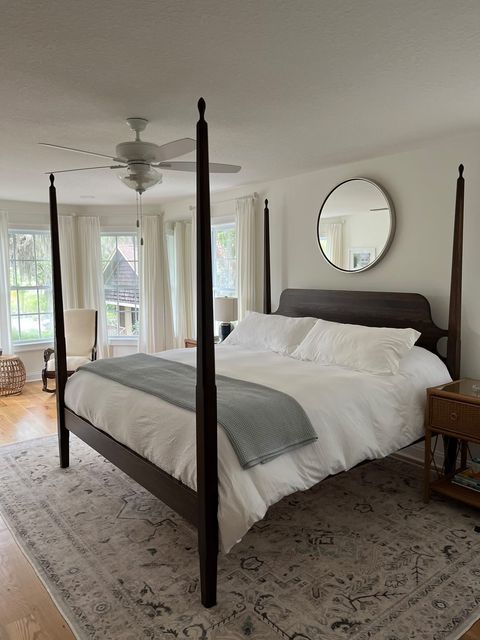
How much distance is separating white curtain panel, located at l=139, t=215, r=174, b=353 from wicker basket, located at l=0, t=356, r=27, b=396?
1642mm

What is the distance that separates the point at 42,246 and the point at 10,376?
196 centimetres

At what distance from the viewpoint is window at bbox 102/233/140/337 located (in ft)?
22.7

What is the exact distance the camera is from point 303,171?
14.8 ft

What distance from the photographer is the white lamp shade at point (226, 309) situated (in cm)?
514

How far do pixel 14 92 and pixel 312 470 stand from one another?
2496 millimetres

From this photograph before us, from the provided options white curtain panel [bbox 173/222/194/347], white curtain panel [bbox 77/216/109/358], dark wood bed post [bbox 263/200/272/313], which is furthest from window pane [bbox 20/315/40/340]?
dark wood bed post [bbox 263/200/272/313]

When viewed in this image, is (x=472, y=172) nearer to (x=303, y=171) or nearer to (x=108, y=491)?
(x=303, y=171)

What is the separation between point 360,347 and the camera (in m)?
3.34

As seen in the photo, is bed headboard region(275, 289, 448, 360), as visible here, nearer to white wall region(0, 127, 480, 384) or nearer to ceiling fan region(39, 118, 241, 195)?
white wall region(0, 127, 480, 384)

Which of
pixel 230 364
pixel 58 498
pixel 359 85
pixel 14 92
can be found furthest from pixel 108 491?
pixel 359 85

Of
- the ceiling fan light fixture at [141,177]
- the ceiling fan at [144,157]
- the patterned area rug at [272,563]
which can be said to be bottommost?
the patterned area rug at [272,563]

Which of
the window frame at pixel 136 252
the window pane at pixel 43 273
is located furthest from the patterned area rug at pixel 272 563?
the window pane at pixel 43 273

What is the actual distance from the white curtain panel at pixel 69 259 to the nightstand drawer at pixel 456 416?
516 cm

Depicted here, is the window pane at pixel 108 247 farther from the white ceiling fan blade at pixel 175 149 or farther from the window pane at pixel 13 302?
the white ceiling fan blade at pixel 175 149
